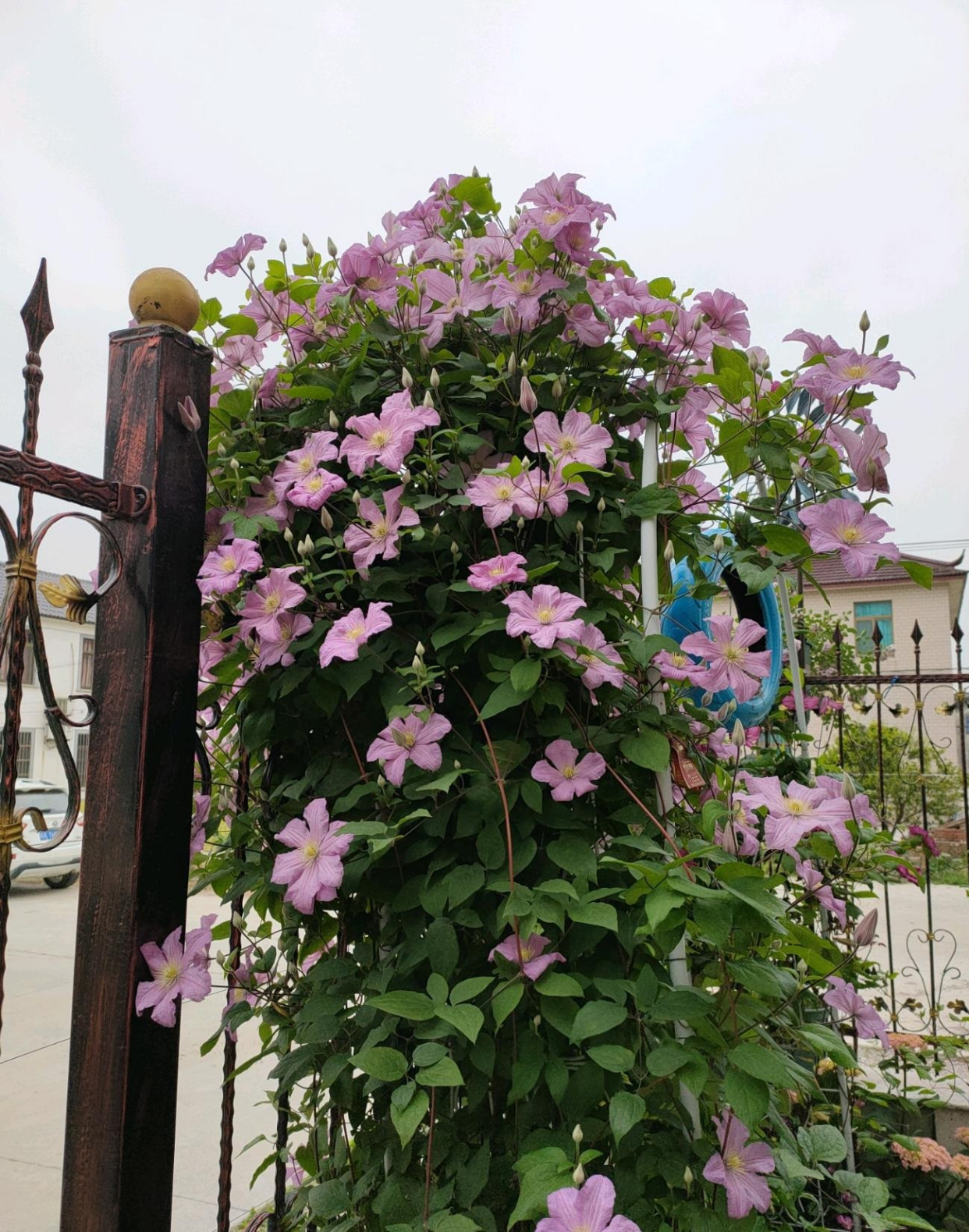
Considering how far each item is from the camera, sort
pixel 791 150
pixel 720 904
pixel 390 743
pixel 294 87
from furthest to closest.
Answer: pixel 791 150 → pixel 294 87 → pixel 390 743 → pixel 720 904

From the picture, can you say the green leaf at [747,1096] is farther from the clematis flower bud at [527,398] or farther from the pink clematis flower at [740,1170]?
the clematis flower bud at [527,398]

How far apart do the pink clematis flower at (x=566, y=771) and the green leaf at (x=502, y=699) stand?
8 cm

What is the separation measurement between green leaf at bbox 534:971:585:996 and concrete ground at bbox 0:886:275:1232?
846mm

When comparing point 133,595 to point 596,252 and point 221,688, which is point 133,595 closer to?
point 221,688

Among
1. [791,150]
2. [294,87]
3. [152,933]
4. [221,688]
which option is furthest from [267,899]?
[791,150]

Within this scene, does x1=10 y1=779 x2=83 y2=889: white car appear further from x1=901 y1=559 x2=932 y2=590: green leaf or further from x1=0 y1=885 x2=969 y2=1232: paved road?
x1=901 y1=559 x2=932 y2=590: green leaf

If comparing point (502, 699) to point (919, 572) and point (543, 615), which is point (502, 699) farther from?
point (919, 572)

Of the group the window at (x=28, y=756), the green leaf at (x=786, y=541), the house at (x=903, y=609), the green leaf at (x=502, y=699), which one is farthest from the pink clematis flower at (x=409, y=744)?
the window at (x=28, y=756)

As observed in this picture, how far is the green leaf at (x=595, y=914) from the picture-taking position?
27.1 inches

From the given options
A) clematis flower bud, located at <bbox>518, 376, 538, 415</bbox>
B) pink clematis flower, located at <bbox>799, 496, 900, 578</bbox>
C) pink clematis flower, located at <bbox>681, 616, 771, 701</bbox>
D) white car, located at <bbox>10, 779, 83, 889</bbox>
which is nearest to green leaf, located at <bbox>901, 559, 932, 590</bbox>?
pink clematis flower, located at <bbox>799, 496, 900, 578</bbox>

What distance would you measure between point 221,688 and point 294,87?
84.9 inches

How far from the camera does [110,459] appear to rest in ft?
2.81

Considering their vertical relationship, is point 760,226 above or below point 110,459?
above

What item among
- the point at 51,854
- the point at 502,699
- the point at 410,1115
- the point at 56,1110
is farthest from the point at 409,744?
the point at 51,854
